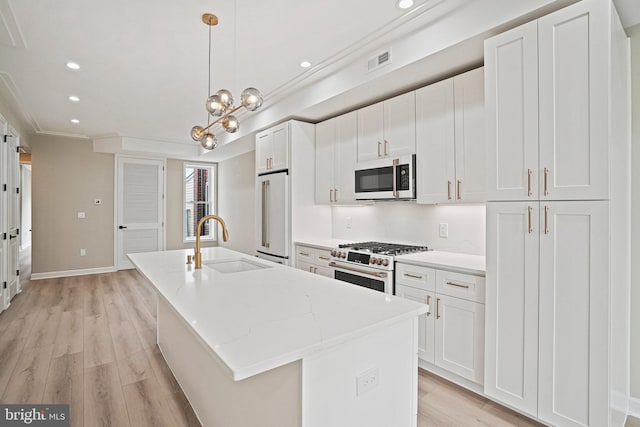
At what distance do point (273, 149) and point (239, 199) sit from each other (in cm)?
280

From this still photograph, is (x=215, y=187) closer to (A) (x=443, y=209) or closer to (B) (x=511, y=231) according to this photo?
(A) (x=443, y=209)

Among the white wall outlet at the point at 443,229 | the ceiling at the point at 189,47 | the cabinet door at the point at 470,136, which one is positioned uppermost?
the ceiling at the point at 189,47

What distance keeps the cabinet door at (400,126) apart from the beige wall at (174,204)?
561 cm

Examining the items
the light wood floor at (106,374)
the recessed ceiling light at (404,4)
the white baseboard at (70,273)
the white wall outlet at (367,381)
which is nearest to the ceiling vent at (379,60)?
the recessed ceiling light at (404,4)

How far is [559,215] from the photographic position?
1.83m

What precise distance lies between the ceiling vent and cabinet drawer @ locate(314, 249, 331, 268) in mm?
1790

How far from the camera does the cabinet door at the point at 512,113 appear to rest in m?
1.92

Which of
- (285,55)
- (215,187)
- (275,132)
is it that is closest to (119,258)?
(215,187)

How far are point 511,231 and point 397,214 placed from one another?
1502mm

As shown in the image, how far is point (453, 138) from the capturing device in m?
2.62

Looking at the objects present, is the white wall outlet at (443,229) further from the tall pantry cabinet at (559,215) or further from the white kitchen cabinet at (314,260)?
the white kitchen cabinet at (314,260)

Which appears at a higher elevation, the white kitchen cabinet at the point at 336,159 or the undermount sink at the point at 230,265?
the white kitchen cabinet at the point at 336,159

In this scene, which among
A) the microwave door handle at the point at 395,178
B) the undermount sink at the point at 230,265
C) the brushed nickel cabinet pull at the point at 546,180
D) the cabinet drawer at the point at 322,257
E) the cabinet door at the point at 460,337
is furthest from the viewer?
the cabinet drawer at the point at 322,257

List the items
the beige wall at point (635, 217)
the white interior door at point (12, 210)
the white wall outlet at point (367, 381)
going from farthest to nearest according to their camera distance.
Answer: the white interior door at point (12, 210)
the beige wall at point (635, 217)
the white wall outlet at point (367, 381)
